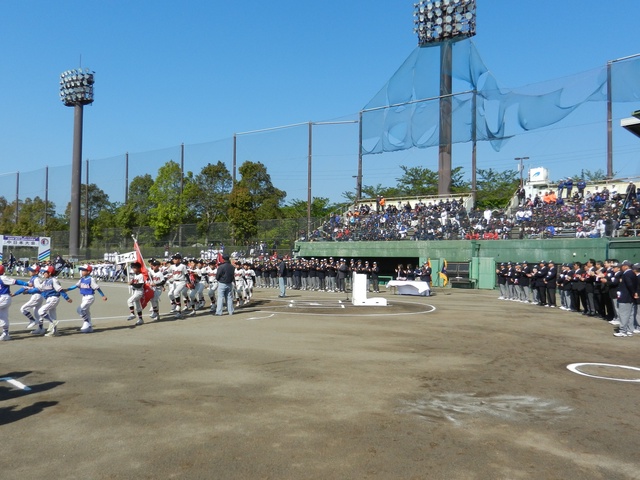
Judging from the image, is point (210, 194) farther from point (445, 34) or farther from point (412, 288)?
point (412, 288)

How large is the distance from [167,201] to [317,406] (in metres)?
56.6

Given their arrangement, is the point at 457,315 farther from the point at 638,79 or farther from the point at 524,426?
the point at 638,79

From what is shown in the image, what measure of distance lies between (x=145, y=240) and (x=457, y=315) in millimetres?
46406

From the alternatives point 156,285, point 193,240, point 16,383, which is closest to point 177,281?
point 156,285

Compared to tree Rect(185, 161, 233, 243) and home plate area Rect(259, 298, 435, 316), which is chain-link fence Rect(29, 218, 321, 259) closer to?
tree Rect(185, 161, 233, 243)

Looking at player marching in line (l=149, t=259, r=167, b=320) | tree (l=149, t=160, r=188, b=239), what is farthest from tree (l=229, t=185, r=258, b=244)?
player marching in line (l=149, t=259, r=167, b=320)

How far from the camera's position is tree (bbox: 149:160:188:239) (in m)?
58.7

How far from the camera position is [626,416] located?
Result: 7.11m

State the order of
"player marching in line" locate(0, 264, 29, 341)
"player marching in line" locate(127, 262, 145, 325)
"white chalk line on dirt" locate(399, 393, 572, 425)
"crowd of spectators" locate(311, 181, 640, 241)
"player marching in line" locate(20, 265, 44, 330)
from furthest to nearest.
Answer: "crowd of spectators" locate(311, 181, 640, 241)
"player marching in line" locate(127, 262, 145, 325)
"player marching in line" locate(20, 265, 44, 330)
"player marching in line" locate(0, 264, 29, 341)
"white chalk line on dirt" locate(399, 393, 572, 425)

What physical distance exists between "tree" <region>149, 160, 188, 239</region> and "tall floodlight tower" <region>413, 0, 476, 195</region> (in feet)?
92.4

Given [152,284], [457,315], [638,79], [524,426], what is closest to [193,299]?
[152,284]

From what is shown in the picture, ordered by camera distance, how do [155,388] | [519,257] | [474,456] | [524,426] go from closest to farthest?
[474,456], [524,426], [155,388], [519,257]

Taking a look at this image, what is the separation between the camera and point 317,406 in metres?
7.31

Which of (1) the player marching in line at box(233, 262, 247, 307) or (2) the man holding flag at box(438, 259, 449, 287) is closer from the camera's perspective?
(1) the player marching in line at box(233, 262, 247, 307)
